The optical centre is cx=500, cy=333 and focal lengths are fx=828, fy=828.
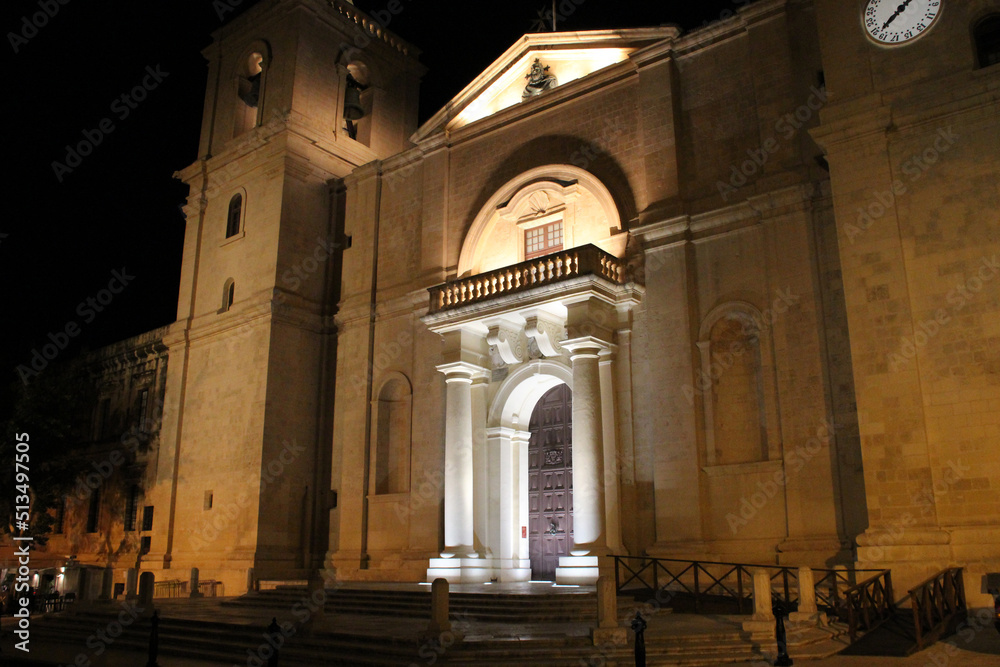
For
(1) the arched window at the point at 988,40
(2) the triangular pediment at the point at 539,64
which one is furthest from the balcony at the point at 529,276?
(1) the arched window at the point at 988,40

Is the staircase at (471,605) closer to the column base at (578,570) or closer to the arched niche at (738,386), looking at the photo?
the column base at (578,570)

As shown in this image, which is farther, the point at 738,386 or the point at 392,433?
the point at 392,433

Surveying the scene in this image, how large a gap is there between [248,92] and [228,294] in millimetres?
7933

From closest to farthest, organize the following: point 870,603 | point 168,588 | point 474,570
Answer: point 870,603, point 474,570, point 168,588

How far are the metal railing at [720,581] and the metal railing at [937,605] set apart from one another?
1.59 meters

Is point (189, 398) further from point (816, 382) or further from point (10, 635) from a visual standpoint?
point (816, 382)

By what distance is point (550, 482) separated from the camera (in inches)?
822

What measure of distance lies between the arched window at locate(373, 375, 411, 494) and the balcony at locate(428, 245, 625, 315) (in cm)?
384

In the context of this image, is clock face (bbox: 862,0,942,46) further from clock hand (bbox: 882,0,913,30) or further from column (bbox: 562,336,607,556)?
column (bbox: 562,336,607,556)

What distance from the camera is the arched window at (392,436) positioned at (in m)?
23.1

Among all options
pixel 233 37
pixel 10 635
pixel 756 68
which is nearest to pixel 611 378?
pixel 756 68

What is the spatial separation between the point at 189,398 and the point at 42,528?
26.3 feet

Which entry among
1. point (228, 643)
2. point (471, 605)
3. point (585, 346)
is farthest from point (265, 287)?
point (471, 605)

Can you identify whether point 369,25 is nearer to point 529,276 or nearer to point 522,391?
point 529,276
